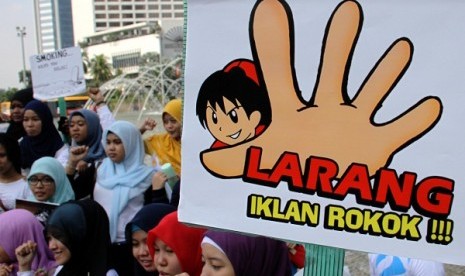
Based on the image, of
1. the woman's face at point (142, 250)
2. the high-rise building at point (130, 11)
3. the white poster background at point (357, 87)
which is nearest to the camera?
the white poster background at point (357, 87)

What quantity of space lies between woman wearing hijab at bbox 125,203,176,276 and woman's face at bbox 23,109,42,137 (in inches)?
81.8

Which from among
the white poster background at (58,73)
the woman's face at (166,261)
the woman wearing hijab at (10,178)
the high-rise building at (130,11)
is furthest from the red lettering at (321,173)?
the high-rise building at (130,11)

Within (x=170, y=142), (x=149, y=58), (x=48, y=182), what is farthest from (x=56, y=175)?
(x=149, y=58)

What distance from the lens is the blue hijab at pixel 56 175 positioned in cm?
303

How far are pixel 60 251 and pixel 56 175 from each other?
793mm

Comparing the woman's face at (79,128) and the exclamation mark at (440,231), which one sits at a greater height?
the exclamation mark at (440,231)

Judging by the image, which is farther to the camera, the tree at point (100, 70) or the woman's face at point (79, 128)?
the tree at point (100, 70)

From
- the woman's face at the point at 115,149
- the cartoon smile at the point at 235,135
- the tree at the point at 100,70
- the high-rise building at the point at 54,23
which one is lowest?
the tree at the point at 100,70

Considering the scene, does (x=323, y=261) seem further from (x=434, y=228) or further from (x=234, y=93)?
(x=234, y=93)

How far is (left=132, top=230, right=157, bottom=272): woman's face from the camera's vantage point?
91.9 inches

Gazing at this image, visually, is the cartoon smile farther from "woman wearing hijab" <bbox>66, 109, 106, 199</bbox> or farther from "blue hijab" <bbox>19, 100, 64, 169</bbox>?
"blue hijab" <bbox>19, 100, 64, 169</bbox>

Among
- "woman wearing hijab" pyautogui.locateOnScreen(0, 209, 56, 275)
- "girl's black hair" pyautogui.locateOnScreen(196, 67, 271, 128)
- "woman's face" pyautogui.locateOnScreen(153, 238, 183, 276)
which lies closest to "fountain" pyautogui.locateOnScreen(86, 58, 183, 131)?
"woman wearing hijab" pyautogui.locateOnScreen(0, 209, 56, 275)

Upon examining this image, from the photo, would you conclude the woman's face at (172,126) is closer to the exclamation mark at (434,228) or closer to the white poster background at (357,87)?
the white poster background at (357,87)

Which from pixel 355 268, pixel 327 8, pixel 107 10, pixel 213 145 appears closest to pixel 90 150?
pixel 355 268
